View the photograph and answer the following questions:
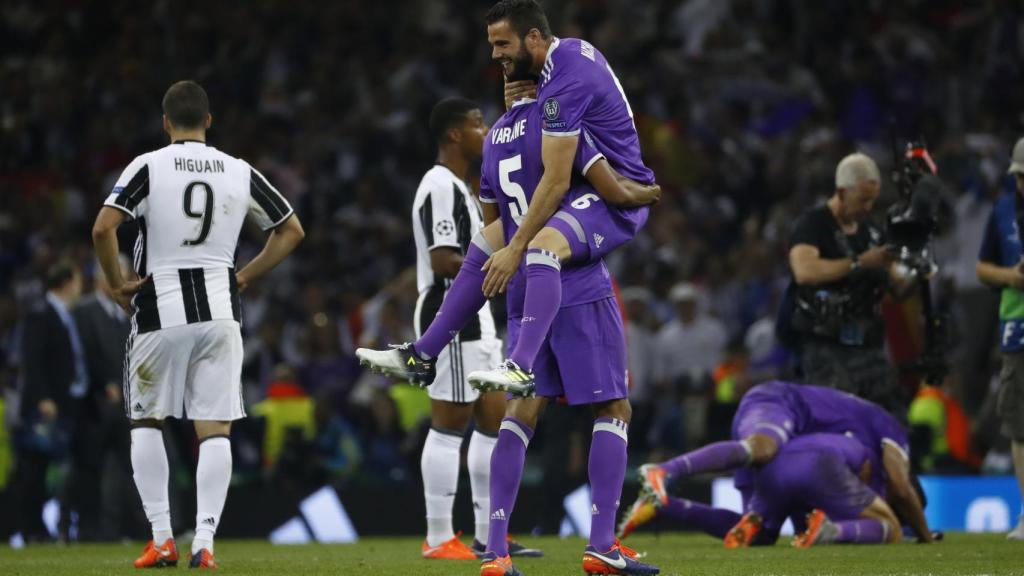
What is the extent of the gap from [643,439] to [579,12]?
22.3 feet

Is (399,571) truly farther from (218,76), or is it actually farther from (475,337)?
(218,76)

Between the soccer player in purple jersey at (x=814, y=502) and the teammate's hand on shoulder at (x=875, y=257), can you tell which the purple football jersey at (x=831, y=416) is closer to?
the soccer player in purple jersey at (x=814, y=502)

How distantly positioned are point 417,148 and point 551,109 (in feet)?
42.2

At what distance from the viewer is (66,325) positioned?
13.3 metres

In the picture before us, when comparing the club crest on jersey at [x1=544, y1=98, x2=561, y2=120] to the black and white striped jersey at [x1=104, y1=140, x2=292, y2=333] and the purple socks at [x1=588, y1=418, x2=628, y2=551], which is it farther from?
the black and white striped jersey at [x1=104, y1=140, x2=292, y2=333]

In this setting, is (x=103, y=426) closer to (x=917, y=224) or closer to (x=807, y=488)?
(x=807, y=488)

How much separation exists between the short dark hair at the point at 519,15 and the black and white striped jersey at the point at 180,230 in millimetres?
1949

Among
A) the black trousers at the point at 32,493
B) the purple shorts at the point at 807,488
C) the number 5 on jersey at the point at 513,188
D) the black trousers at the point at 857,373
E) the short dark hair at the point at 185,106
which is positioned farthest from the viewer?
the black trousers at the point at 32,493

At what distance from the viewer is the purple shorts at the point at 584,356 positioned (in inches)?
281

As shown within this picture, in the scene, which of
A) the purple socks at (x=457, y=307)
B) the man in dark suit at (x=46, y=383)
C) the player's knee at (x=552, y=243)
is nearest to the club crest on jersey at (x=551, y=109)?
the player's knee at (x=552, y=243)

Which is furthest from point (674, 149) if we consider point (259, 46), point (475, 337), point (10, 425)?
point (475, 337)

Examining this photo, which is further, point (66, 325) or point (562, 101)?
point (66, 325)

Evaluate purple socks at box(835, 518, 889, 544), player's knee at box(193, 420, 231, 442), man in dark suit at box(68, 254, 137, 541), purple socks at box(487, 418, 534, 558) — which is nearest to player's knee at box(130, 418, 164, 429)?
player's knee at box(193, 420, 231, 442)

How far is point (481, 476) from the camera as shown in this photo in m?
9.62
